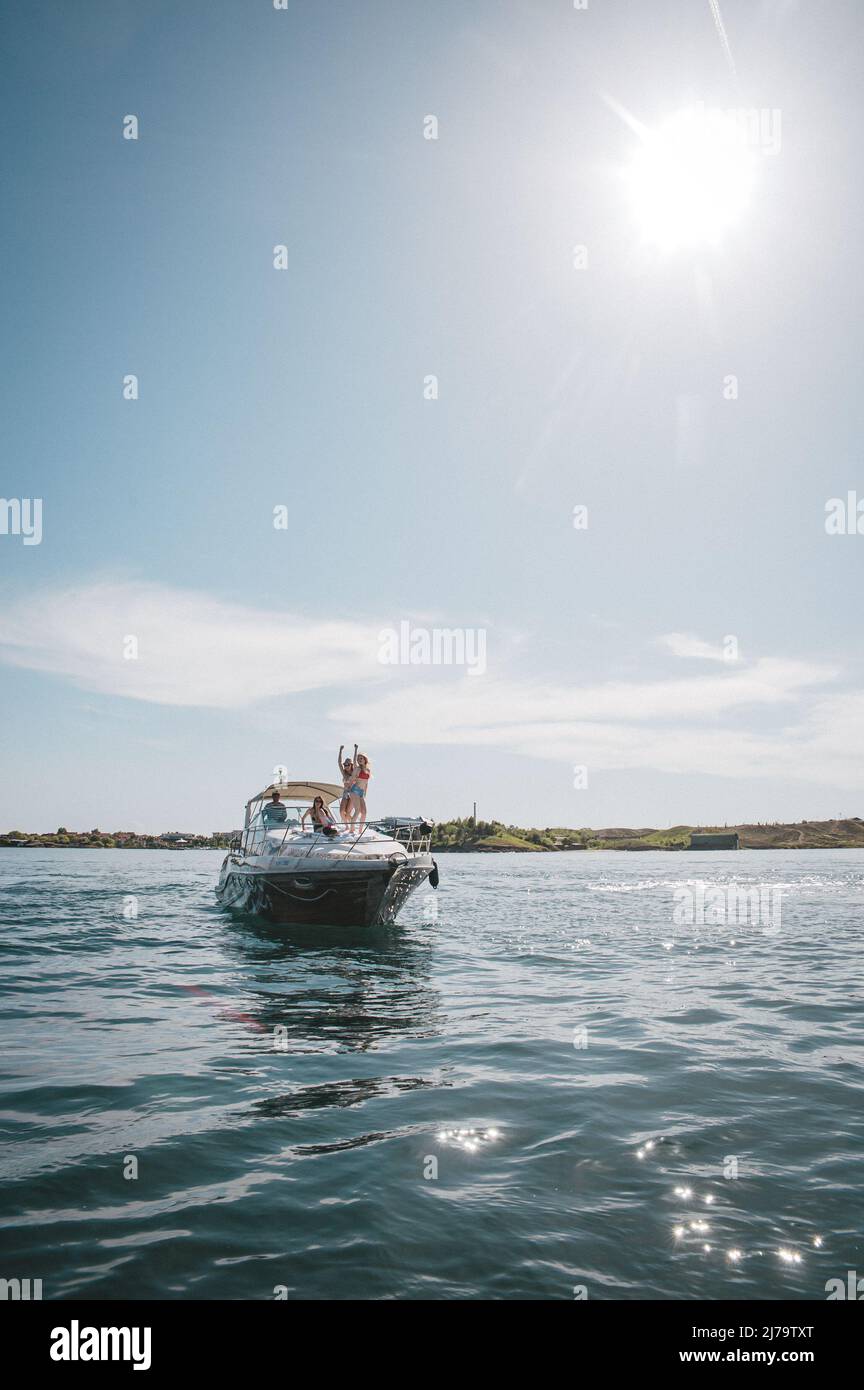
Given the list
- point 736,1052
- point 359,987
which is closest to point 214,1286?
point 736,1052

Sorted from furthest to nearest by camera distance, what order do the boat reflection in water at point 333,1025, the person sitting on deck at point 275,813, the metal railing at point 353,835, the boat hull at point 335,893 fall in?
the person sitting on deck at point 275,813 < the metal railing at point 353,835 < the boat hull at point 335,893 < the boat reflection in water at point 333,1025

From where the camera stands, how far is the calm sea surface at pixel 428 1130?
4.71 meters

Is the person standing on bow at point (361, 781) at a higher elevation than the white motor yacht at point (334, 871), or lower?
higher

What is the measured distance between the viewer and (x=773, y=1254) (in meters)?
4.82

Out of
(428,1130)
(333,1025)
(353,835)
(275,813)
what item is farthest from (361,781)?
(428,1130)

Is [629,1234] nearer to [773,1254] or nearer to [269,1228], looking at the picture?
[773,1254]

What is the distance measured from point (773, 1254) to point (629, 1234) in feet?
2.89

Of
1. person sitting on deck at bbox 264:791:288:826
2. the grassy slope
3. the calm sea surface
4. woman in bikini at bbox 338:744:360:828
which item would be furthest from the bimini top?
the grassy slope

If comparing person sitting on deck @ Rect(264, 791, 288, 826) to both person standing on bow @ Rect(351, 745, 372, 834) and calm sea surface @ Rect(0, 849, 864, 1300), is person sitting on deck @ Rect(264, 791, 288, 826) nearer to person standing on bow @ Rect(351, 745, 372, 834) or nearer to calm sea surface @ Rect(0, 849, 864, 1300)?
person standing on bow @ Rect(351, 745, 372, 834)

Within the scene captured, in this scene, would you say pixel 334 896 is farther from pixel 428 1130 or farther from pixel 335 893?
pixel 428 1130

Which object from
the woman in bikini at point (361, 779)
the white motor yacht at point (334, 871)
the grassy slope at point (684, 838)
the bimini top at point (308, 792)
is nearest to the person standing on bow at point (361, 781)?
the woman in bikini at point (361, 779)

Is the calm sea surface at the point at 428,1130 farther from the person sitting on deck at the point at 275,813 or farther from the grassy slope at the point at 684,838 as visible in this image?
the grassy slope at the point at 684,838

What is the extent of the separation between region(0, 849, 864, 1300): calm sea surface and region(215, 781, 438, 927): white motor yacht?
9.17ft

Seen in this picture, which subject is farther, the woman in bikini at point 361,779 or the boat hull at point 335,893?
the woman in bikini at point 361,779
